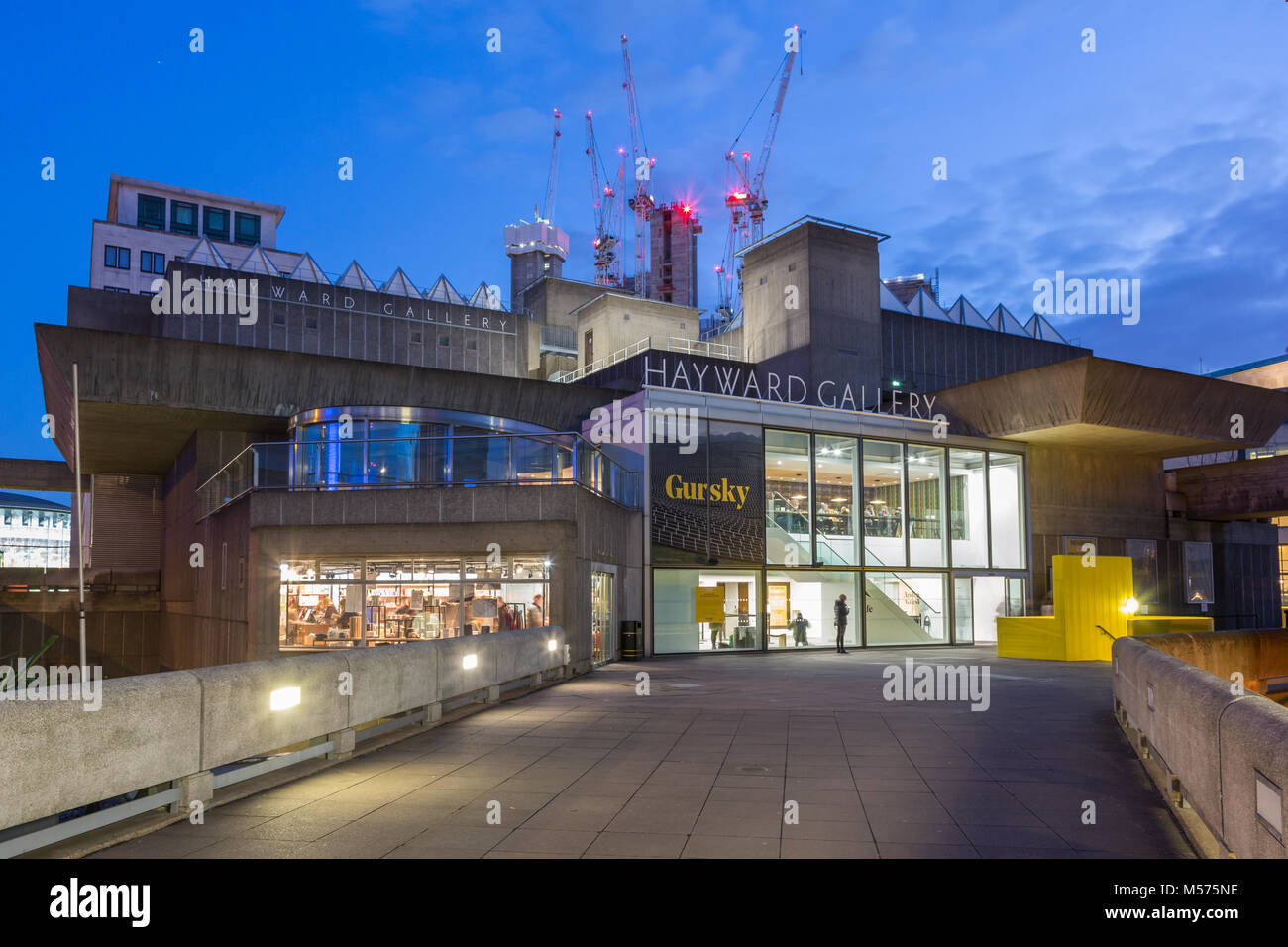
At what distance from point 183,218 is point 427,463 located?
74224 mm

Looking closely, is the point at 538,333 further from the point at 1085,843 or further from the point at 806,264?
the point at 1085,843

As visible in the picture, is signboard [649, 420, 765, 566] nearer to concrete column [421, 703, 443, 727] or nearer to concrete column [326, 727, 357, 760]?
concrete column [421, 703, 443, 727]

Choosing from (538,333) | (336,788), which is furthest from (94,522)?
(336,788)

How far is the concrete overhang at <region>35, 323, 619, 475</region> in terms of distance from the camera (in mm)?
27844

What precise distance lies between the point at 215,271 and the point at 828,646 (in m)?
37.5

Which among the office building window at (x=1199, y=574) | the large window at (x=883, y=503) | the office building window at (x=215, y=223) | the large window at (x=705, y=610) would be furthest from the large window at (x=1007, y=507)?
the office building window at (x=215, y=223)

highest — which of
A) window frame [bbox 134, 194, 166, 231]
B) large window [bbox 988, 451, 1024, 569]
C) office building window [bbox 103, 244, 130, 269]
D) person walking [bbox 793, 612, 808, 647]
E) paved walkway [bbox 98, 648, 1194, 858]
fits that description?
window frame [bbox 134, 194, 166, 231]

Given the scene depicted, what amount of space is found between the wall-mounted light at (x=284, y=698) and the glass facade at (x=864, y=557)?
18630 millimetres

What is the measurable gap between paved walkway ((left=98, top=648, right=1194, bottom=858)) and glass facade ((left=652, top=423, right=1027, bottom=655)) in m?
13.2

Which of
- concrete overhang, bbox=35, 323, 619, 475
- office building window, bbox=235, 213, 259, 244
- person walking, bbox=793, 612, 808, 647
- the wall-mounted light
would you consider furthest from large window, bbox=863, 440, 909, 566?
office building window, bbox=235, 213, 259, 244

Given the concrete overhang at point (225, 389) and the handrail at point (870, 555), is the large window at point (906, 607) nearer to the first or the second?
the handrail at point (870, 555)

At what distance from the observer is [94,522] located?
48375 millimetres

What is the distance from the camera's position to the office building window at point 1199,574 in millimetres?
44531

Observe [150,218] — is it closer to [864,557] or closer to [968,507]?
[864,557]
